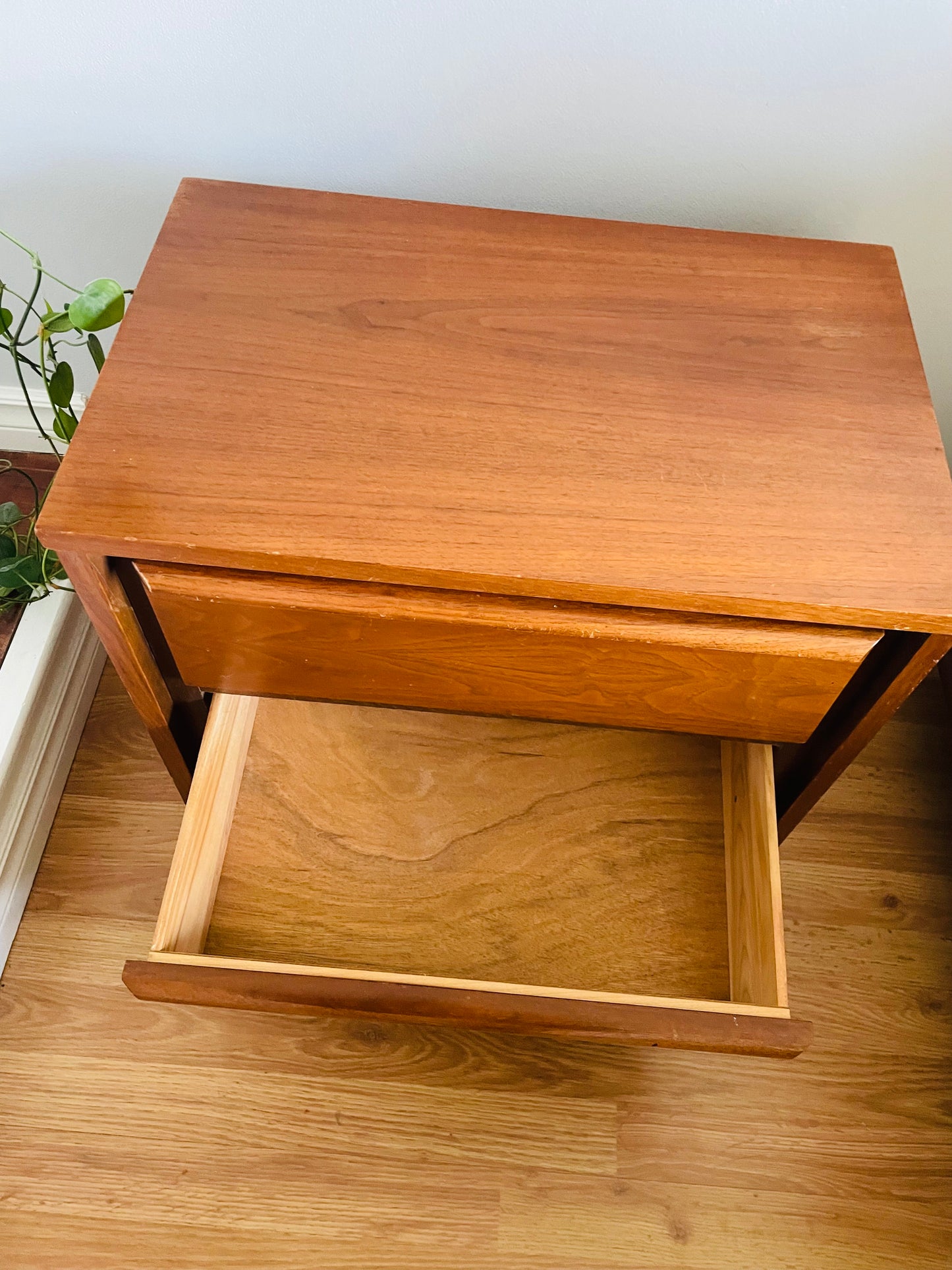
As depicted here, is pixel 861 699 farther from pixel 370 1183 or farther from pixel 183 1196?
pixel 183 1196

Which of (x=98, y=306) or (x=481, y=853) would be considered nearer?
(x=98, y=306)

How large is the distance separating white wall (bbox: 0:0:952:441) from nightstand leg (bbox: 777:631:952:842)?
0.45 meters

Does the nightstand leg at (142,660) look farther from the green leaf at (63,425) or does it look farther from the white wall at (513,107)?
the white wall at (513,107)

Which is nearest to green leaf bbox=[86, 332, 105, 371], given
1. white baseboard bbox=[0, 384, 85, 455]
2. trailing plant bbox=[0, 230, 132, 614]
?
trailing plant bbox=[0, 230, 132, 614]

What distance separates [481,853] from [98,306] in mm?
570

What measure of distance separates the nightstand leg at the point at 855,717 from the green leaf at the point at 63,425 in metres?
0.67

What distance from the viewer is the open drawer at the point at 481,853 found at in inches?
32.6

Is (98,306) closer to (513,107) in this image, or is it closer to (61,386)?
(61,386)

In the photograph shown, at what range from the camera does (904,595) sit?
0.60 meters

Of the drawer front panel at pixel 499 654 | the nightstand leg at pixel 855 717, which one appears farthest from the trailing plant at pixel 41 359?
the nightstand leg at pixel 855 717

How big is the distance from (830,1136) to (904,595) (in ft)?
2.00

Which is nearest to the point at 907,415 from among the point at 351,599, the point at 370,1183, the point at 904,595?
the point at 904,595

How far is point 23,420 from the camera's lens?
116 cm

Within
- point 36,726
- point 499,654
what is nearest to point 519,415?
point 499,654
